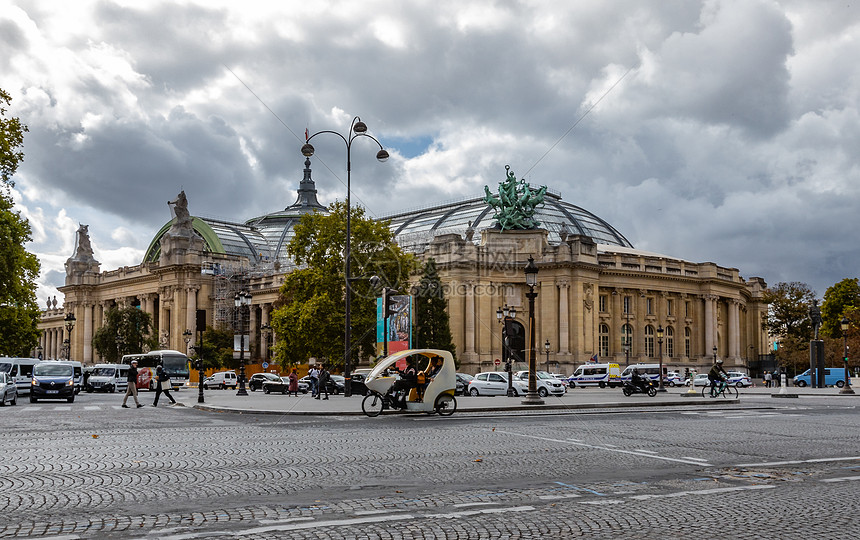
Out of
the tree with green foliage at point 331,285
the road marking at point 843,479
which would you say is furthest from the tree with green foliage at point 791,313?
the road marking at point 843,479

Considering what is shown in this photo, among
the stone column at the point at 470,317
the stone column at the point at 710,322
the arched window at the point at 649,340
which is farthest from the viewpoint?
the stone column at the point at 710,322

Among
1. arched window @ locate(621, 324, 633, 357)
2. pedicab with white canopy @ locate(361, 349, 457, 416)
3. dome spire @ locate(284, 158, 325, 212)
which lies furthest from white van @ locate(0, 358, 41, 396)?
dome spire @ locate(284, 158, 325, 212)

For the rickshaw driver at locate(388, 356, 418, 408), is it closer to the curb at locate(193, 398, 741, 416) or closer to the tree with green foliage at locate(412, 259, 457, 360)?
the curb at locate(193, 398, 741, 416)

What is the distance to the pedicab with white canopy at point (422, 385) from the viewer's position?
2592 cm

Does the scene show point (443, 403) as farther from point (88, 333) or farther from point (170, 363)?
point (88, 333)

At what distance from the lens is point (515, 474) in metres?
12.0

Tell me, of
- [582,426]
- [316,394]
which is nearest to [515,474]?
[582,426]

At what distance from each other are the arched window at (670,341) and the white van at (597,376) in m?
18.4

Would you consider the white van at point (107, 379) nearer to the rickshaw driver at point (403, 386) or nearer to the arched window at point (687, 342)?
the rickshaw driver at point (403, 386)

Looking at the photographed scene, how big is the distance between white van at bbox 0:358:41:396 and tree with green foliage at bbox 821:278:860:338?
90.5 metres

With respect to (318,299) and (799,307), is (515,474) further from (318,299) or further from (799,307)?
(799,307)

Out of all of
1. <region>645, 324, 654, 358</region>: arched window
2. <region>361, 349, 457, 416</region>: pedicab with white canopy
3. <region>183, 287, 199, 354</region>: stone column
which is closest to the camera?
<region>361, 349, 457, 416</region>: pedicab with white canopy

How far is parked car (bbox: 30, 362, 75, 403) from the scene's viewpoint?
39531 mm

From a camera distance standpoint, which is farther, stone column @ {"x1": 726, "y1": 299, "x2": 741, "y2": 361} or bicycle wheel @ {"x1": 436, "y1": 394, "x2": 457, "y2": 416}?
stone column @ {"x1": 726, "y1": 299, "x2": 741, "y2": 361}
